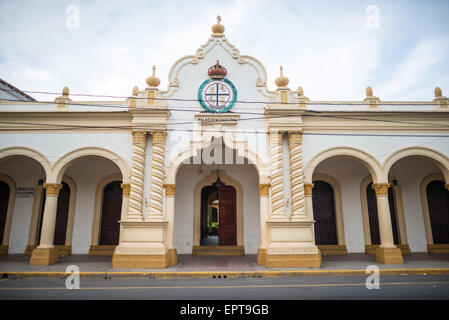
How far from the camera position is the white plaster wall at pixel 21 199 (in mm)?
11539

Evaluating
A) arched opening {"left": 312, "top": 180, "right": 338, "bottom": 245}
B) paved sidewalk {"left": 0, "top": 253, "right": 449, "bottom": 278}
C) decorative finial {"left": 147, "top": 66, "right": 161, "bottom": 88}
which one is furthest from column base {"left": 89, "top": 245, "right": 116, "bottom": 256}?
arched opening {"left": 312, "top": 180, "right": 338, "bottom": 245}

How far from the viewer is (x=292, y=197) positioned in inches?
372

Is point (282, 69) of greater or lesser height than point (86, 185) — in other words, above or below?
above

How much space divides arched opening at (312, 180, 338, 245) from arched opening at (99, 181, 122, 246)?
8.41 meters

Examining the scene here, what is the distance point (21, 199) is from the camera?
1190cm

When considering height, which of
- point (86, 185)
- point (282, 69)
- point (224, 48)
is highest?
point (224, 48)

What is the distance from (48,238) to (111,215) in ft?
9.02

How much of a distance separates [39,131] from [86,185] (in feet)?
9.61

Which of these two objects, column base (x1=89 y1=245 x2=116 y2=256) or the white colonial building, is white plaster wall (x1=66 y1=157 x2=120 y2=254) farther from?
column base (x1=89 y1=245 x2=116 y2=256)

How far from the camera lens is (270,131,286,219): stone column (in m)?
9.34
